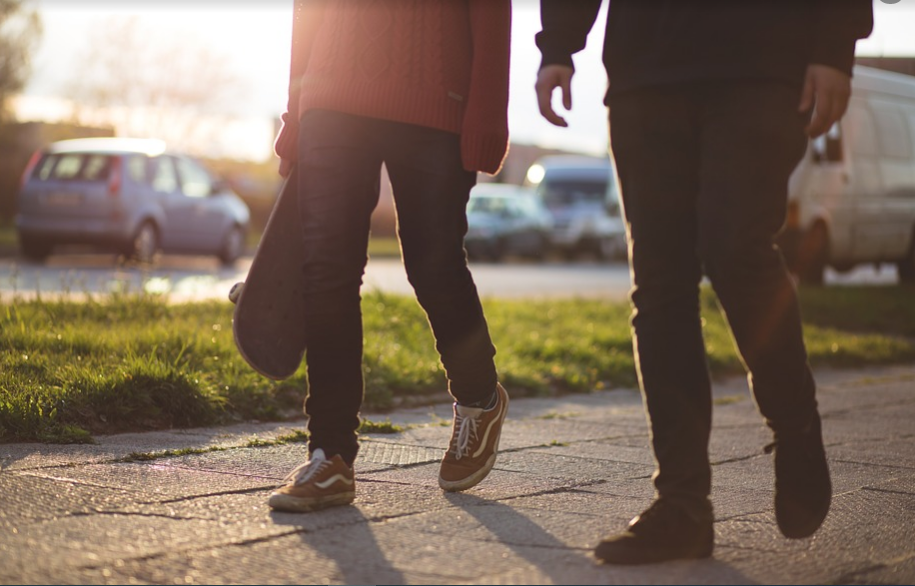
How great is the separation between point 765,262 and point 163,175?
52.8 ft

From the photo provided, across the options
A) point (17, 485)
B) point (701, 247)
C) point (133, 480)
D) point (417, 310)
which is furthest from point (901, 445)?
point (417, 310)

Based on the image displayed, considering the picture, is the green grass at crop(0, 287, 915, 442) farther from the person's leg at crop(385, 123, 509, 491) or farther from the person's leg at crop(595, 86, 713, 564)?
the person's leg at crop(595, 86, 713, 564)

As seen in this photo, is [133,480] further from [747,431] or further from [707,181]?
[747,431]

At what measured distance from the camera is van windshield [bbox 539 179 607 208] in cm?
2984

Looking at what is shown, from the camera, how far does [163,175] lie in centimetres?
1830

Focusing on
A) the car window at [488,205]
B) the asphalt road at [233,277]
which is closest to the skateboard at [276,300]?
the asphalt road at [233,277]

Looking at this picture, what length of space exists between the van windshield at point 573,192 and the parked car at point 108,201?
1278 centimetres

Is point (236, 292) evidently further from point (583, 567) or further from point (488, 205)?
point (488, 205)

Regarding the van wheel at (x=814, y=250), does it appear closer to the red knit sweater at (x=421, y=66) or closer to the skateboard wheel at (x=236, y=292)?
the red knit sweater at (x=421, y=66)

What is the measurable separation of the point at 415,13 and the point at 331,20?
0.23 meters

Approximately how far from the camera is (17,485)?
3.54 metres

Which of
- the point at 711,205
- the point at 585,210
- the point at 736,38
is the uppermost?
the point at 736,38

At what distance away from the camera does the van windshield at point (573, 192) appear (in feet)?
97.9

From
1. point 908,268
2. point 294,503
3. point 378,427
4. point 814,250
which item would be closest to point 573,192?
point 908,268
